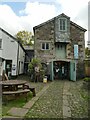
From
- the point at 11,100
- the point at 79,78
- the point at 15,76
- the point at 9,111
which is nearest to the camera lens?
the point at 9,111

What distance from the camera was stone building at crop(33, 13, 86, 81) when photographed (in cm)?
2069

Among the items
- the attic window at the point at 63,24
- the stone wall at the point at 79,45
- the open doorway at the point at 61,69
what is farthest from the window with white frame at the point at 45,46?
the stone wall at the point at 79,45

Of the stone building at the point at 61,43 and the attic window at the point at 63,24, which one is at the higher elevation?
the attic window at the point at 63,24

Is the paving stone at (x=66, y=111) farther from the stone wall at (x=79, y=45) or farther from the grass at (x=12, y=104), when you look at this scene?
the stone wall at (x=79, y=45)

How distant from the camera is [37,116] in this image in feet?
19.7

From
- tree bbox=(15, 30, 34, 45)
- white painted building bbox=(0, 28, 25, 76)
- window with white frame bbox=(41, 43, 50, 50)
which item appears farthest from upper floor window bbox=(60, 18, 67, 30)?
tree bbox=(15, 30, 34, 45)

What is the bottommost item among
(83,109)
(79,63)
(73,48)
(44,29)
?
(83,109)

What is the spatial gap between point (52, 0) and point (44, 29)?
16.7m

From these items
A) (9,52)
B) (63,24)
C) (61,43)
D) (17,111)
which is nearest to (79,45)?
(61,43)

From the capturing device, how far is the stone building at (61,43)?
20.7m

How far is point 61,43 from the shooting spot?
68.8ft

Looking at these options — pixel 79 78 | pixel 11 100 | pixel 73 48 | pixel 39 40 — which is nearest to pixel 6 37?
pixel 39 40

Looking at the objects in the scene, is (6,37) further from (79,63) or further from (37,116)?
(37,116)

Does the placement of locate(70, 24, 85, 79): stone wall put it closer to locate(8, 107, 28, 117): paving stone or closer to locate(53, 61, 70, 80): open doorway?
locate(53, 61, 70, 80): open doorway
